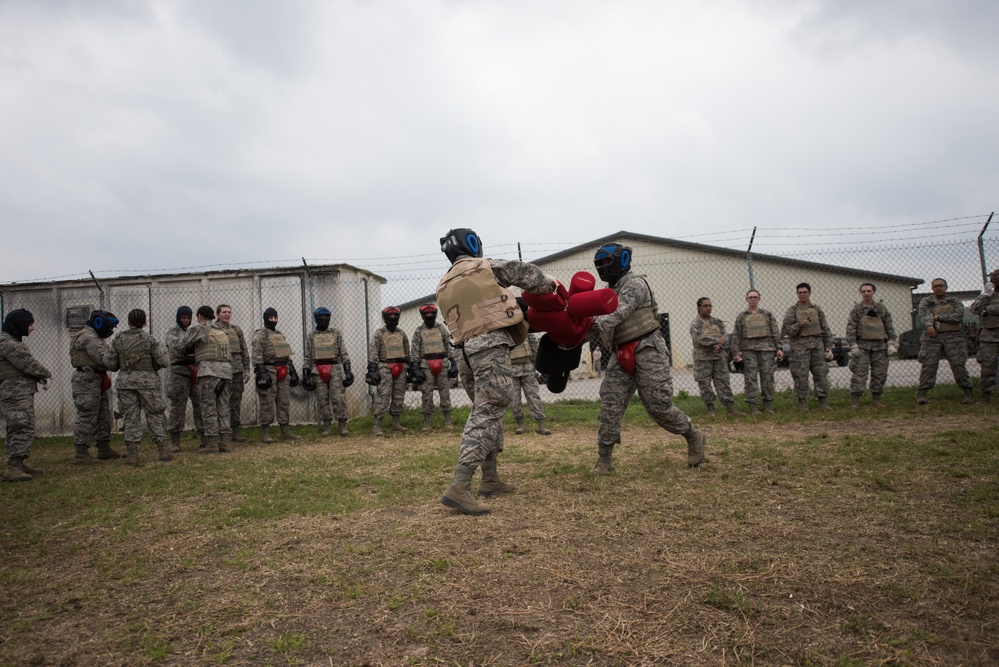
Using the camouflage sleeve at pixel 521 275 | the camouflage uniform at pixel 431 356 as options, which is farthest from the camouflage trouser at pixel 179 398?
the camouflage sleeve at pixel 521 275

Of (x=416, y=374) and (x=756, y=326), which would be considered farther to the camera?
(x=416, y=374)

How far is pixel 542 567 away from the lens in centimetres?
334

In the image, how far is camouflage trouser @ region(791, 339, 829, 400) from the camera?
10.3 meters

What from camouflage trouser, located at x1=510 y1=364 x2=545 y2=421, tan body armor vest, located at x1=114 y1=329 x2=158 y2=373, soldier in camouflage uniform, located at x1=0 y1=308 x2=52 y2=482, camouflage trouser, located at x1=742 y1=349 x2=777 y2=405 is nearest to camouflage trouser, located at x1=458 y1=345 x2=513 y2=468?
camouflage trouser, located at x1=510 y1=364 x2=545 y2=421

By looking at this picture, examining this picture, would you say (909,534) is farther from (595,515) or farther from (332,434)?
(332,434)

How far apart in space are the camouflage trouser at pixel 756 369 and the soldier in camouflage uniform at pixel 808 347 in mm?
367

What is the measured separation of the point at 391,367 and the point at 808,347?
22.6ft

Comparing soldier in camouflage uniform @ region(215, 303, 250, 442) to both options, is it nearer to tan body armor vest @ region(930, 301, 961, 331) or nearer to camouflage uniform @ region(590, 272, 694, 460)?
camouflage uniform @ region(590, 272, 694, 460)

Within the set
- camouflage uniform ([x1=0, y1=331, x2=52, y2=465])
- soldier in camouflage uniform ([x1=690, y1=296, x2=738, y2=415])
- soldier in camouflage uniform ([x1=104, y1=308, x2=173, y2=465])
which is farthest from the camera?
soldier in camouflage uniform ([x1=690, y1=296, x2=738, y2=415])

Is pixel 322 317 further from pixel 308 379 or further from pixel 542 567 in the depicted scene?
pixel 542 567

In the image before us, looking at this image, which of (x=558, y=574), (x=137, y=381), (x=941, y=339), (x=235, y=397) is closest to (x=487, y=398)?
(x=558, y=574)

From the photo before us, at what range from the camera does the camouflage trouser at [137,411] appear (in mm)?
8484

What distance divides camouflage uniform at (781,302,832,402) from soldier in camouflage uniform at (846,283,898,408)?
1.39 ft

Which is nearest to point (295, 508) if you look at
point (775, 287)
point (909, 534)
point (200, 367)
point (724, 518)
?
point (724, 518)
